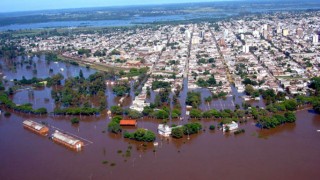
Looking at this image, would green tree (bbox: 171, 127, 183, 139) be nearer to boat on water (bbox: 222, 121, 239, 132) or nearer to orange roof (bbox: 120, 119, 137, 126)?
boat on water (bbox: 222, 121, 239, 132)

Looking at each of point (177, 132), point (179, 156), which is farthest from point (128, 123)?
point (179, 156)

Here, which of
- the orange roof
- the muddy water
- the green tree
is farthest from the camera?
the orange roof

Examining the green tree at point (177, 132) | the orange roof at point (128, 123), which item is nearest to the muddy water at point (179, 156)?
the green tree at point (177, 132)

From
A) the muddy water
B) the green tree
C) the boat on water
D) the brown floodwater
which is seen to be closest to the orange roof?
the brown floodwater

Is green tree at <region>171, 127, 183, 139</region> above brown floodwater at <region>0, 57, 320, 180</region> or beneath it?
above

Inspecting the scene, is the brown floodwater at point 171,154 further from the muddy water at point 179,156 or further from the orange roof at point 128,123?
the orange roof at point 128,123

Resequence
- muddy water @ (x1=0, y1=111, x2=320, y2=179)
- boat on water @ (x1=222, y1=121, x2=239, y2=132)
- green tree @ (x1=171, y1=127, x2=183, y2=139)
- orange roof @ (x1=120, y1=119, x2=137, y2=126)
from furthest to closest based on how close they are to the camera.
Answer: orange roof @ (x1=120, y1=119, x2=137, y2=126)
boat on water @ (x1=222, y1=121, x2=239, y2=132)
green tree @ (x1=171, y1=127, x2=183, y2=139)
muddy water @ (x1=0, y1=111, x2=320, y2=179)

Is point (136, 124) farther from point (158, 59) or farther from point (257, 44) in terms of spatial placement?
point (257, 44)

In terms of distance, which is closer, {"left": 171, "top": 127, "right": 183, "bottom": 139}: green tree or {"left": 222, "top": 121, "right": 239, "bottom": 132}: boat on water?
{"left": 171, "top": 127, "right": 183, "bottom": 139}: green tree
